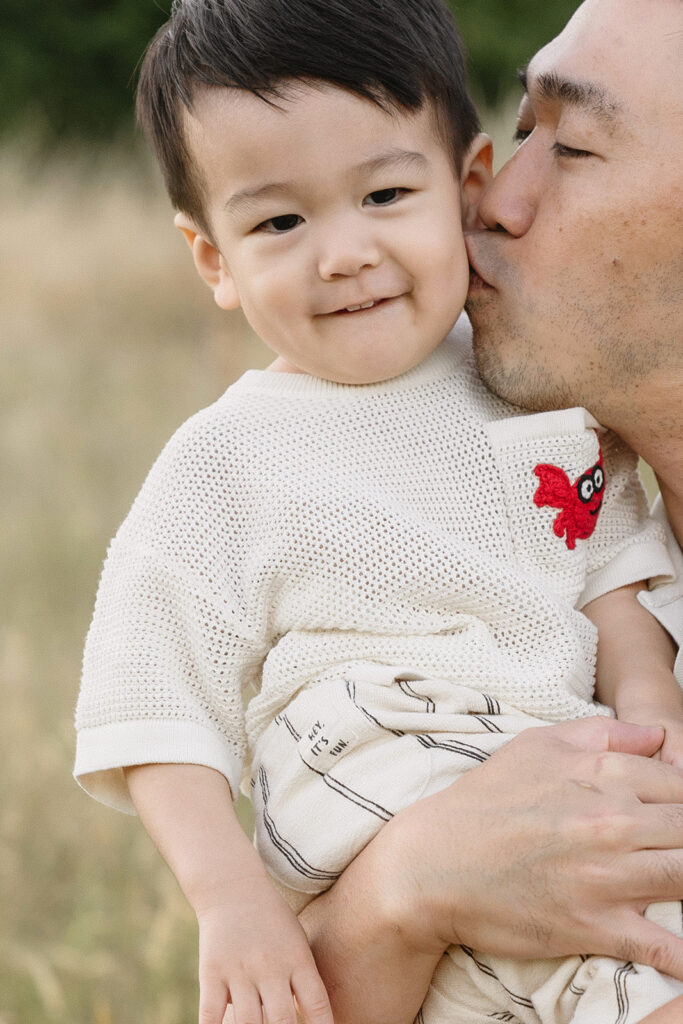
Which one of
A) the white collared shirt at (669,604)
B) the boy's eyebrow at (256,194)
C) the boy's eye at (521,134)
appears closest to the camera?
the boy's eyebrow at (256,194)

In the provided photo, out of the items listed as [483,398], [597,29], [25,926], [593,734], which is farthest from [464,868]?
[25,926]

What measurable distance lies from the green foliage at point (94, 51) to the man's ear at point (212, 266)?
660 inches

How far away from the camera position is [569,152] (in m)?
2.38

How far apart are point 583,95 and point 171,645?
121 cm

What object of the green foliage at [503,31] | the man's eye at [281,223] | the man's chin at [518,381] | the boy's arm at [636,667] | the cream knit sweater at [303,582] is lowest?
the boy's arm at [636,667]

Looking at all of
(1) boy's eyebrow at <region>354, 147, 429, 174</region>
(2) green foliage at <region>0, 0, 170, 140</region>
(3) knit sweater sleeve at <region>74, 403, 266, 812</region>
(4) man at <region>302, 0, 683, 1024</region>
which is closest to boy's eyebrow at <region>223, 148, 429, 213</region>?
(1) boy's eyebrow at <region>354, 147, 429, 174</region>

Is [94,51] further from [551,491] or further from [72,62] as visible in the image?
[551,491]

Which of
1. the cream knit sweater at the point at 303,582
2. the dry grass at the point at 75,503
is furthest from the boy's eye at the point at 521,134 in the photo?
the dry grass at the point at 75,503

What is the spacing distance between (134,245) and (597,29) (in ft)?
29.0

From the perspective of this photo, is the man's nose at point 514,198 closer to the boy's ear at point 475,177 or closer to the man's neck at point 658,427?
the boy's ear at point 475,177

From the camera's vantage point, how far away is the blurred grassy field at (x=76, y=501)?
3.36 metres

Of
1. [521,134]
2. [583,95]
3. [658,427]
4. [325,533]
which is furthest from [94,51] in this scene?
[325,533]

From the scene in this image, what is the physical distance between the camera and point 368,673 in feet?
6.63

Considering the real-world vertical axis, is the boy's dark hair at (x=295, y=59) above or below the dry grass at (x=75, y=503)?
above
